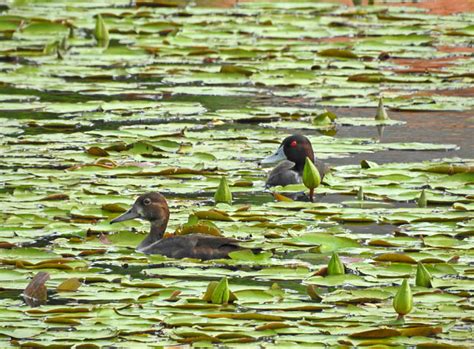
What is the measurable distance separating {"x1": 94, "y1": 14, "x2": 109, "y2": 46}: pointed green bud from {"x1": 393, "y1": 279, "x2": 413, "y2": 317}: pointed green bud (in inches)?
390

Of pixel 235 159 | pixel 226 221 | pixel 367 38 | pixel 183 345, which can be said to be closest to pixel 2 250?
pixel 226 221

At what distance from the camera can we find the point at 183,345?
21.0 feet

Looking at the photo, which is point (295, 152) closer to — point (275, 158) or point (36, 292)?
point (275, 158)

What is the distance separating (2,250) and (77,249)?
0.42 m

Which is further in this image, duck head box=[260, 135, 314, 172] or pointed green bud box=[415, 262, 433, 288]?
duck head box=[260, 135, 314, 172]

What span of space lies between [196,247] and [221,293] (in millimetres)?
1132

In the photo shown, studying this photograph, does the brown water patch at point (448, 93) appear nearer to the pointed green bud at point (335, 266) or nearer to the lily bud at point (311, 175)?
the lily bud at point (311, 175)

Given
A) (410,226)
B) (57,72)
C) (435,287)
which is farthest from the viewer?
(57,72)

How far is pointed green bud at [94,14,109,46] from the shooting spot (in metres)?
16.1

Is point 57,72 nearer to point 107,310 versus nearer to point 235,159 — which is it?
point 235,159

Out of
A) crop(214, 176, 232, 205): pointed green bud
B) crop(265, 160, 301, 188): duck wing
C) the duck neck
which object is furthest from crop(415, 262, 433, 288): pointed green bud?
crop(265, 160, 301, 188): duck wing

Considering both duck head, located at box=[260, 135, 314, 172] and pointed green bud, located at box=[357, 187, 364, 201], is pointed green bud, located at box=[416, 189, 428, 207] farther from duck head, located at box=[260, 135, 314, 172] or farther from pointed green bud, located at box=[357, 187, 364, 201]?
duck head, located at box=[260, 135, 314, 172]

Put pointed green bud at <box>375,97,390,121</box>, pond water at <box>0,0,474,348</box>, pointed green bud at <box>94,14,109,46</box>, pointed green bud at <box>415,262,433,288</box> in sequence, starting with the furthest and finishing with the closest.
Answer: pointed green bud at <box>94,14,109,46</box> → pointed green bud at <box>375,97,390,121</box> → pointed green bud at <box>415,262,433,288</box> → pond water at <box>0,0,474,348</box>

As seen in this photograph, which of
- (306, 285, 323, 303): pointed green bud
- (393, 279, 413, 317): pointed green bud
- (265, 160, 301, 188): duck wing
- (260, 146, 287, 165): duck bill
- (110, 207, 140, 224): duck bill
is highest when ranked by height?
(260, 146, 287, 165): duck bill
